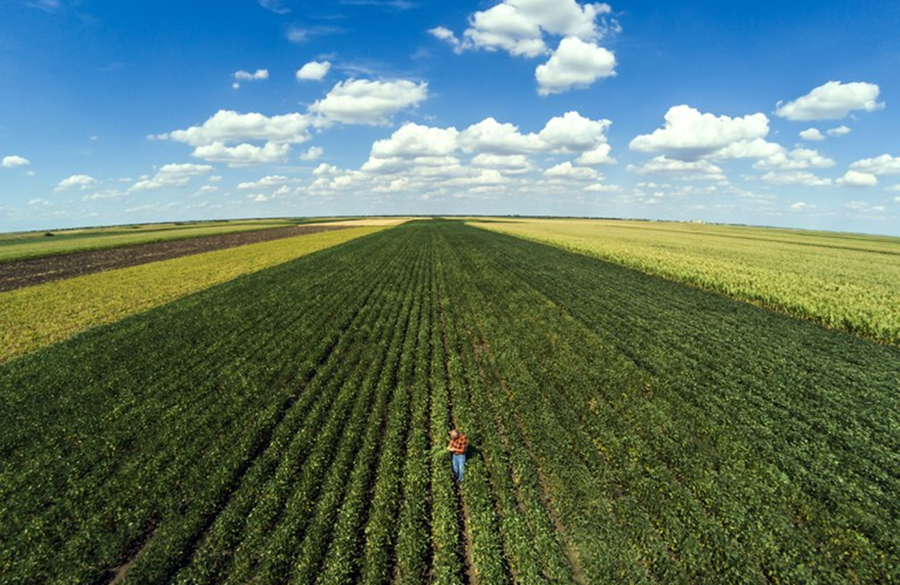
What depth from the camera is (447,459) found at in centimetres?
884

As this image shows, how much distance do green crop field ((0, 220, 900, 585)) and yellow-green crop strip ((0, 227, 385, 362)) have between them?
2760 millimetres

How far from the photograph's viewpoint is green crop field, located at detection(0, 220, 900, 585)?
Answer: 634 centimetres

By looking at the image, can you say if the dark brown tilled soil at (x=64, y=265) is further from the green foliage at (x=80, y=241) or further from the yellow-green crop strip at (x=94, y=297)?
the yellow-green crop strip at (x=94, y=297)

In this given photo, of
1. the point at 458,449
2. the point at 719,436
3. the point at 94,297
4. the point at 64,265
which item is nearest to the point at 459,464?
the point at 458,449

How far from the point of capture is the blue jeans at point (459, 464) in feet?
26.2

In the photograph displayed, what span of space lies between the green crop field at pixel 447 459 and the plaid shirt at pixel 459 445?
0.82m

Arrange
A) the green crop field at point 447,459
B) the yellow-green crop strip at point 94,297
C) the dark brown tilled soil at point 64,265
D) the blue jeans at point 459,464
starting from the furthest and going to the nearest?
the dark brown tilled soil at point 64,265 < the yellow-green crop strip at point 94,297 < the blue jeans at point 459,464 < the green crop field at point 447,459

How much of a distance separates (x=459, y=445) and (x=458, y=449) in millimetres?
81

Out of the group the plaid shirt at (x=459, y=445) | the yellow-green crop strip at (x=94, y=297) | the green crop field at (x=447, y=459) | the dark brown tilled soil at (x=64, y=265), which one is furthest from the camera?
the dark brown tilled soil at (x=64, y=265)

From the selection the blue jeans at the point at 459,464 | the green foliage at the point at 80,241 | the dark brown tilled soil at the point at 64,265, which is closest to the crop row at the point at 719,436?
the blue jeans at the point at 459,464

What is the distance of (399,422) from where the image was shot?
10.2m

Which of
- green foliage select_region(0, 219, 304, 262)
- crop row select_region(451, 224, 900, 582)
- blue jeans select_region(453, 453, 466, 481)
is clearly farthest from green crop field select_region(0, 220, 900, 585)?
green foliage select_region(0, 219, 304, 262)

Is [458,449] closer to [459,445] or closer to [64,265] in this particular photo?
[459,445]

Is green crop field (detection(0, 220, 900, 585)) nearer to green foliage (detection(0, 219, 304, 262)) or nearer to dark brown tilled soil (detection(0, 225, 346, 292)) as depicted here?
dark brown tilled soil (detection(0, 225, 346, 292))
